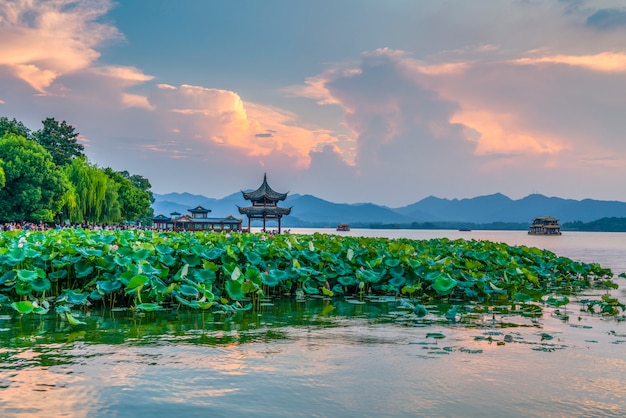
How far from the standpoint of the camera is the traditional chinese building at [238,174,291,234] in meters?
53.6

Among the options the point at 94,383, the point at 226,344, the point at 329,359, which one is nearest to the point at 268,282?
the point at 226,344

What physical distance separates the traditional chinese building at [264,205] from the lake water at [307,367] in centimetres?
4604

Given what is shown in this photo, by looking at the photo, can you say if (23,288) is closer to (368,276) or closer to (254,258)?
(254,258)

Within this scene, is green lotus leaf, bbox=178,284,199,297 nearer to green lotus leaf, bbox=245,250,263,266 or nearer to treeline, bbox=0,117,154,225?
green lotus leaf, bbox=245,250,263,266

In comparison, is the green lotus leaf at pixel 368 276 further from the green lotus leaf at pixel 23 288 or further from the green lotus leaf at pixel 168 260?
the green lotus leaf at pixel 23 288

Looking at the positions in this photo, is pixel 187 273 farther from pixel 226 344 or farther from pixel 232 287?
pixel 226 344

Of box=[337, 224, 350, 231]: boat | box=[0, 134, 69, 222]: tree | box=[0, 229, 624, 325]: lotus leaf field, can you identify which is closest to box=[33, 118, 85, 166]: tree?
box=[0, 134, 69, 222]: tree

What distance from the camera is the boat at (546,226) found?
11968 cm

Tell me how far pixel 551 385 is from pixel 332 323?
10.4ft

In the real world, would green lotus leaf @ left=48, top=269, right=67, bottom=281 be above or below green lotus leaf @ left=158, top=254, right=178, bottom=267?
below

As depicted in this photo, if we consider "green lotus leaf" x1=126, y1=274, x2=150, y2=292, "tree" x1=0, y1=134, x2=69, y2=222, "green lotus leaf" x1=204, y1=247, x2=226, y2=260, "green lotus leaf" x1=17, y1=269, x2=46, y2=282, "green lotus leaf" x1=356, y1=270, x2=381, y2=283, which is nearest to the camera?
"green lotus leaf" x1=126, y1=274, x2=150, y2=292

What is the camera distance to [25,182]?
1555 inches

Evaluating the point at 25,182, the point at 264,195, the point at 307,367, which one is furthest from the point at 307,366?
the point at 264,195

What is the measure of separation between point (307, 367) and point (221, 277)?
4.50 metres
